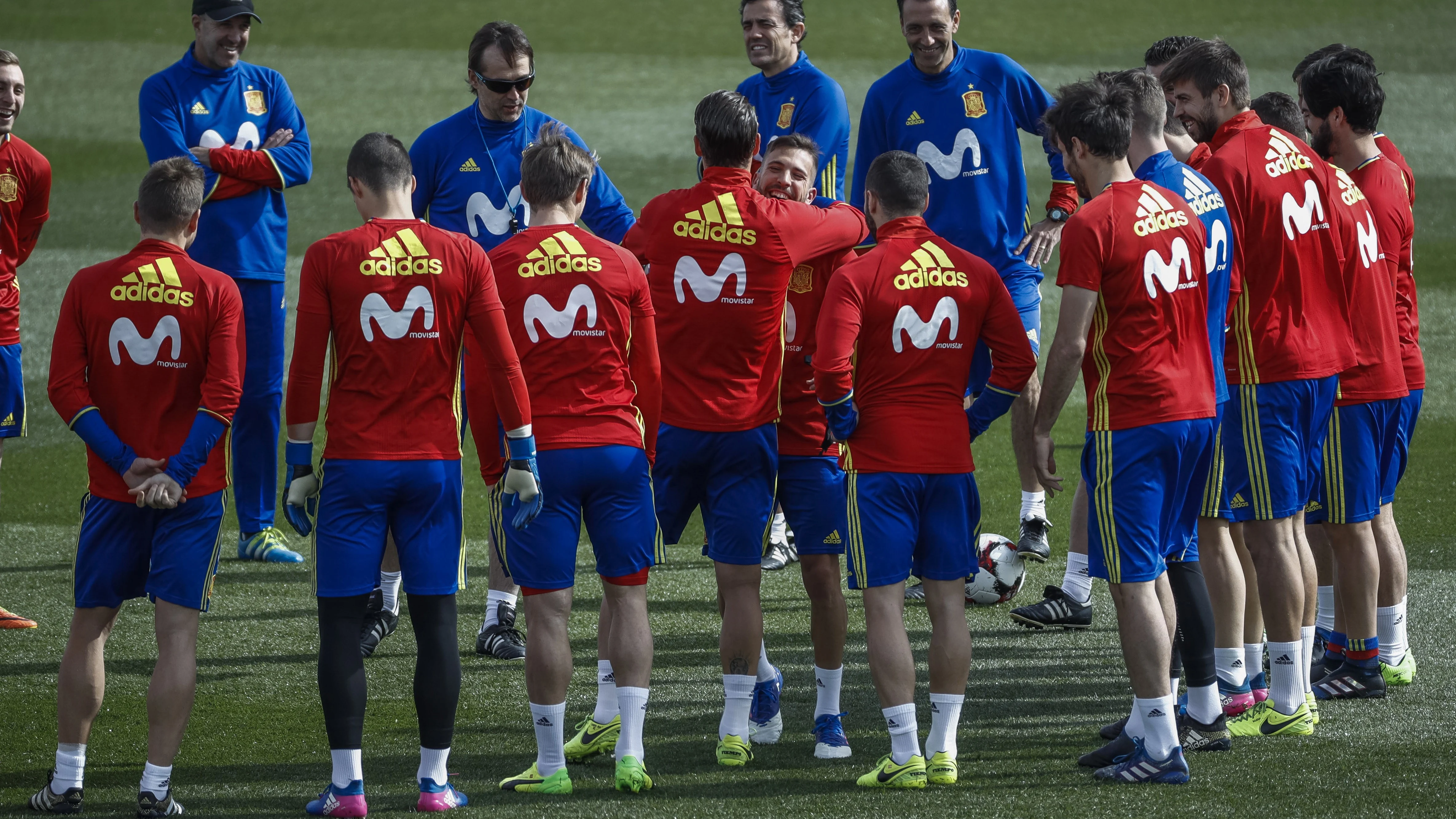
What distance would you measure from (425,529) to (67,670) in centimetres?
121

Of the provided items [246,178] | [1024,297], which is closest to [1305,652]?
[1024,297]

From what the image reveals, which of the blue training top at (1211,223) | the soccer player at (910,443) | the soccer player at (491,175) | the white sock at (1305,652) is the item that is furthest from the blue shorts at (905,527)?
the soccer player at (491,175)

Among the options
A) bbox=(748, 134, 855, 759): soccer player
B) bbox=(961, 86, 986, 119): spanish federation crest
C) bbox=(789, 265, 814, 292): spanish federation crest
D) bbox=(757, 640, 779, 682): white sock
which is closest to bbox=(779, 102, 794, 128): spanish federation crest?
bbox=(961, 86, 986, 119): spanish federation crest

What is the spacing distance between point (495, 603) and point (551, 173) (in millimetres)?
2418

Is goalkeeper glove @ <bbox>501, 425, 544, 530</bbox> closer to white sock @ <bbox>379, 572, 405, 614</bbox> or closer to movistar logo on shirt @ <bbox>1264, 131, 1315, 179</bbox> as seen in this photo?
white sock @ <bbox>379, 572, 405, 614</bbox>

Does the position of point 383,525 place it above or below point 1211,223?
below

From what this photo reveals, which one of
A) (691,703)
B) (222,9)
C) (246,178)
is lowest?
(691,703)

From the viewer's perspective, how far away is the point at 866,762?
202 inches

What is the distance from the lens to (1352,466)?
5820 mm

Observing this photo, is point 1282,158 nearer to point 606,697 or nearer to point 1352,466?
point 1352,466

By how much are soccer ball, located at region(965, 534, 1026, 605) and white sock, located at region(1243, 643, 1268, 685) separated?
5.17ft

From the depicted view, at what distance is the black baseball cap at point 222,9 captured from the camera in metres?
7.64

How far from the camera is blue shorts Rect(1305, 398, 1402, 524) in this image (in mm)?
5801

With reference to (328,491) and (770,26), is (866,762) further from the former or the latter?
(770,26)
